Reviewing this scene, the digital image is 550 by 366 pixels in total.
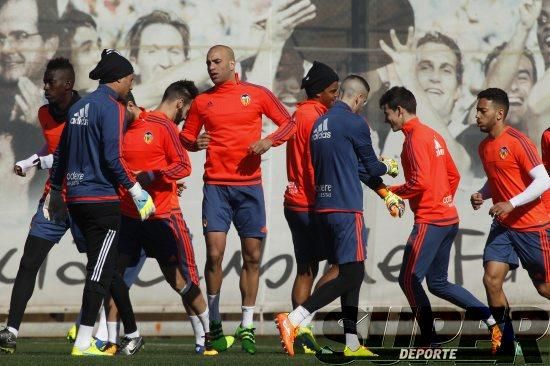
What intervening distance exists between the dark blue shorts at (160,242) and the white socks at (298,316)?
5.31 ft

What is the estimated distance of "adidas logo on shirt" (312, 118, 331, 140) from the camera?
11.7m

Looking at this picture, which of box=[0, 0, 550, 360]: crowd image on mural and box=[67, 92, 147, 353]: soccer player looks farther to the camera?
box=[67, 92, 147, 353]: soccer player

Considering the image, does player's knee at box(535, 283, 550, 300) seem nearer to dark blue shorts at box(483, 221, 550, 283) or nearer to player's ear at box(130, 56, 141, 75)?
dark blue shorts at box(483, 221, 550, 283)

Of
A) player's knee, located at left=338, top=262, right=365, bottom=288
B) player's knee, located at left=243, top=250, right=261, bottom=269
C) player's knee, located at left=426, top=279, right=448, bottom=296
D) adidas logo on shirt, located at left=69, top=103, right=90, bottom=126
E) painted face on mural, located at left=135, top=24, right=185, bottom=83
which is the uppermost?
painted face on mural, located at left=135, top=24, right=185, bottom=83

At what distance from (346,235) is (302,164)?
134cm

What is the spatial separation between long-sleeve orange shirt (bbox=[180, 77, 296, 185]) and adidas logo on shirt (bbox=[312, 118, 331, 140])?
645mm

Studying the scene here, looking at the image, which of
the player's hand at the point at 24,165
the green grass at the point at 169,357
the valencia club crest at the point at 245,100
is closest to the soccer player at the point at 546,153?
the green grass at the point at 169,357

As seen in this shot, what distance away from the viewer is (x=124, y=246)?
12.5 meters

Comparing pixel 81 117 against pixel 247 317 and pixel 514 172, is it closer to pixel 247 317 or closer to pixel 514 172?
pixel 247 317

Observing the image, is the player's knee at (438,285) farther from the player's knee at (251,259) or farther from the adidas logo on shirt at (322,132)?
the adidas logo on shirt at (322,132)

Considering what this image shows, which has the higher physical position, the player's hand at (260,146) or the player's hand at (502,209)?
the player's hand at (260,146)

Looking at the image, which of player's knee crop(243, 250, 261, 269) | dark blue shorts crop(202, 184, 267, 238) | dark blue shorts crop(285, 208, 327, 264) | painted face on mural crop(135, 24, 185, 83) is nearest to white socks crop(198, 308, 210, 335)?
player's knee crop(243, 250, 261, 269)

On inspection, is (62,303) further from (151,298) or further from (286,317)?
(286,317)

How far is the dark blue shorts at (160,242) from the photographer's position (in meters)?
12.4
